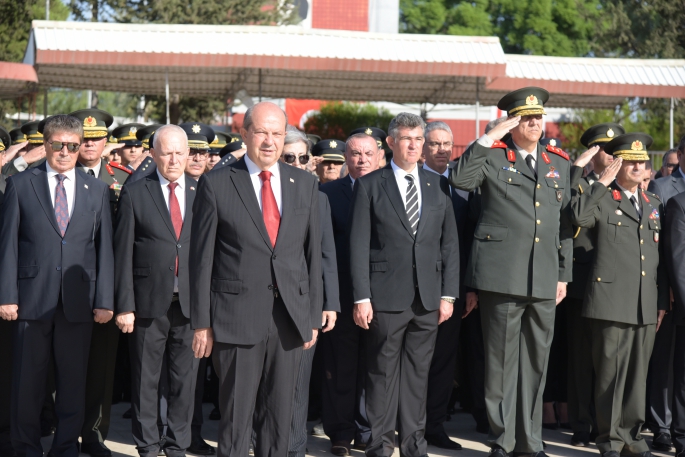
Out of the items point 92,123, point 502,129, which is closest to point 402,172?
point 502,129

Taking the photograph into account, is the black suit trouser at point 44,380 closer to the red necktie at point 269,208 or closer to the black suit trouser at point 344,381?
the black suit trouser at point 344,381

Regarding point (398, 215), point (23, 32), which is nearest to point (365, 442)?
point (398, 215)

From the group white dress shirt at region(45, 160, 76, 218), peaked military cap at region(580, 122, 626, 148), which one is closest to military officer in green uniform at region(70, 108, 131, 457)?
white dress shirt at region(45, 160, 76, 218)

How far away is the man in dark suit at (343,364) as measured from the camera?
626 centimetres

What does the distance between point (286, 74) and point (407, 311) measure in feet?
42.1

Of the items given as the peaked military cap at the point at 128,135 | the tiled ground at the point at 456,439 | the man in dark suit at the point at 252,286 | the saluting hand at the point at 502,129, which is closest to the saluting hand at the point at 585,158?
the saluting hand at the point at 502,129

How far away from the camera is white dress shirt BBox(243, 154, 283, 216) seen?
450 cm

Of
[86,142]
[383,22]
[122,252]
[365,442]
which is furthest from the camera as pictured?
[383,22]

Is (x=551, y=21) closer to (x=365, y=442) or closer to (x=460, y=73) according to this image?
(x=460, y=73)

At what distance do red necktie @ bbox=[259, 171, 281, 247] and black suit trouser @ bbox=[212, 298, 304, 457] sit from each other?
36 centimetres

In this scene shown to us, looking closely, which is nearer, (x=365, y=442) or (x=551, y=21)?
(x=365, y=442)

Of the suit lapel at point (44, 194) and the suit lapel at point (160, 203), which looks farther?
the suit lapel at point (160, 203)

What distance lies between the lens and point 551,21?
49.8m

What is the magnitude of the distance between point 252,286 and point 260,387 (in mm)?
567
